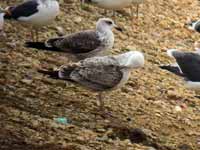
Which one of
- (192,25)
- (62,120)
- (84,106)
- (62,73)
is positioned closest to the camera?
(62,120)

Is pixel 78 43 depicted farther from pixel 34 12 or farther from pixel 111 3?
pixel 111 3

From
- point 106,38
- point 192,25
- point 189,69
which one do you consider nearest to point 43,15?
point 106,38

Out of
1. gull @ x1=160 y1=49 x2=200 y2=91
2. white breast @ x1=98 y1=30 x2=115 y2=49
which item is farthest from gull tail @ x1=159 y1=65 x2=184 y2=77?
white breast @ x1=98 y1=30 x2=115 y2=49

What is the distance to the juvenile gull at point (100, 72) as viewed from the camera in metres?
7.41

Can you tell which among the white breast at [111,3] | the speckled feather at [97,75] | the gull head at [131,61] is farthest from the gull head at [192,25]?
the speckled feather at [97,75]

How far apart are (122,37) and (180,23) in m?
2.37

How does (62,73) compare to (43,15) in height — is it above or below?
below

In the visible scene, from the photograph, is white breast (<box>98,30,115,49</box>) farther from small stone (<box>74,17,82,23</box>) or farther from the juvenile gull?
small stone (<box>74,17,82,23</box>)

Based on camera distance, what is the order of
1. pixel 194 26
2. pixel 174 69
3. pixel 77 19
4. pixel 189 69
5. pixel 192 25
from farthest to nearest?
pixel 192 25, pixel 194 26, pixel 77 19, pixel 174 69, pixel 189 69

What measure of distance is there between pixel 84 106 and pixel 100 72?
528 millimetres

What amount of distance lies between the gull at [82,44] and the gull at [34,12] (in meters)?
0.84

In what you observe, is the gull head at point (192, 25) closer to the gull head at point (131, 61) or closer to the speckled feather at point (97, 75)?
the gull head at point (131, 61)

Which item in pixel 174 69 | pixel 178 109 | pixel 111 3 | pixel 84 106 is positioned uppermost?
pixel 111 3

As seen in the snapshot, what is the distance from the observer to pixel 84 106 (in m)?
7.74
